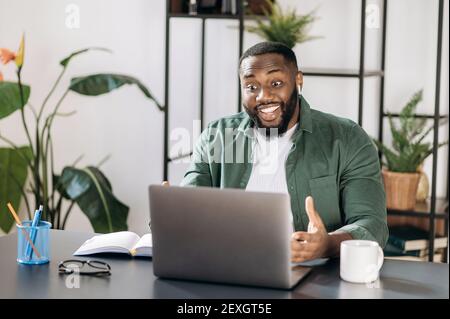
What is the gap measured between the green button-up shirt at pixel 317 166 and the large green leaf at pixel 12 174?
146 centimetres

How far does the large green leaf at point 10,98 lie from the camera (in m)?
3.54

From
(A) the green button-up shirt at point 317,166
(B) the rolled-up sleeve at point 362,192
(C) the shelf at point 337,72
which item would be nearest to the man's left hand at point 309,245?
(B) the rolled-up sleeve at point 362,192

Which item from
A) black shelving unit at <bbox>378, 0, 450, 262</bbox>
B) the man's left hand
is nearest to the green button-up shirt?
the man's left hand

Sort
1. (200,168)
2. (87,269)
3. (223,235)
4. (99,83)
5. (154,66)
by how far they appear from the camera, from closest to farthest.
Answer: (223,235) < (87,269) < (200,168) < (99,83) < (154,66)

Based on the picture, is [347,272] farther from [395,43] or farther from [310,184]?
[395,43]

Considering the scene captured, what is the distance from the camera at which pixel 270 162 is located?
2598mm

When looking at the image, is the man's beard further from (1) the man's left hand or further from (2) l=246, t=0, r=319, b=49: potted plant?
(2) l=246, t=0, r=319, b=49: potted plant

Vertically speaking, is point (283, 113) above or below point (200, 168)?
above

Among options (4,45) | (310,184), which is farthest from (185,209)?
(4,45)

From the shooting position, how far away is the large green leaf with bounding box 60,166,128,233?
360 cm

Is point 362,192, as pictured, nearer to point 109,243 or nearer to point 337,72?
point 109,243

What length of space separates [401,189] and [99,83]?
1.44 metres

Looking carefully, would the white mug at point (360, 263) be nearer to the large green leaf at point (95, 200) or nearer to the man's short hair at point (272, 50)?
the man's short hair at point (272, 50)

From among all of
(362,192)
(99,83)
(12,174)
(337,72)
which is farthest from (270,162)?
(12,174)
